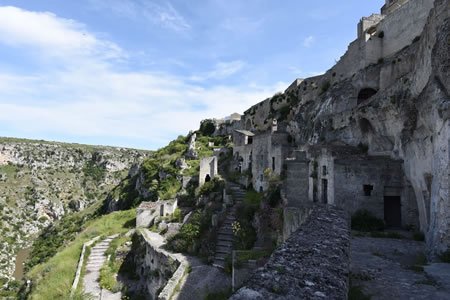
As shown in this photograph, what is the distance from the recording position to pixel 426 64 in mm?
9320

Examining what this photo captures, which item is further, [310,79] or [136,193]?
[136,193]

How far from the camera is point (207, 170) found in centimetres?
2992

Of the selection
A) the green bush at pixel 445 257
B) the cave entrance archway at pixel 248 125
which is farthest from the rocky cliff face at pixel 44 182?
the green bush at pixel 445 257

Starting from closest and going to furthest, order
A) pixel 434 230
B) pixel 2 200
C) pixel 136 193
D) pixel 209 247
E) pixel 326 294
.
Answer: pixel 326 294
pixel 434 230
pixel 209 247
pixel 136 193
pixel 2 200

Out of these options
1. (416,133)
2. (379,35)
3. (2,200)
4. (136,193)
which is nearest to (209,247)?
(416,133)

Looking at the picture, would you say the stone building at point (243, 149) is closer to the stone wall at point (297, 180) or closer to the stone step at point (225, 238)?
the stone step at point (225, 238)

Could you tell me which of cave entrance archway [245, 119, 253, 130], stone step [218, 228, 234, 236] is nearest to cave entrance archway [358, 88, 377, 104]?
stone step [218, 228, 234, 236]

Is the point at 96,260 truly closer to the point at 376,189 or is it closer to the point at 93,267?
the point at 93,267

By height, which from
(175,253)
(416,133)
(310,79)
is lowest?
(175,253)

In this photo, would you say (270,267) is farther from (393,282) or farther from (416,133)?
(416,133)

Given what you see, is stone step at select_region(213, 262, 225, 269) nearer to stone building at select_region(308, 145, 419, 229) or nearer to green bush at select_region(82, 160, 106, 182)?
stone building at select_region(308, 145, 419, 229)

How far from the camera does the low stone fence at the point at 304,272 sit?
9.52 feet

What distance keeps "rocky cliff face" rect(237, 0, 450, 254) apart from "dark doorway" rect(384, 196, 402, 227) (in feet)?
3.48

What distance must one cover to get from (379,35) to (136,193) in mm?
34677
